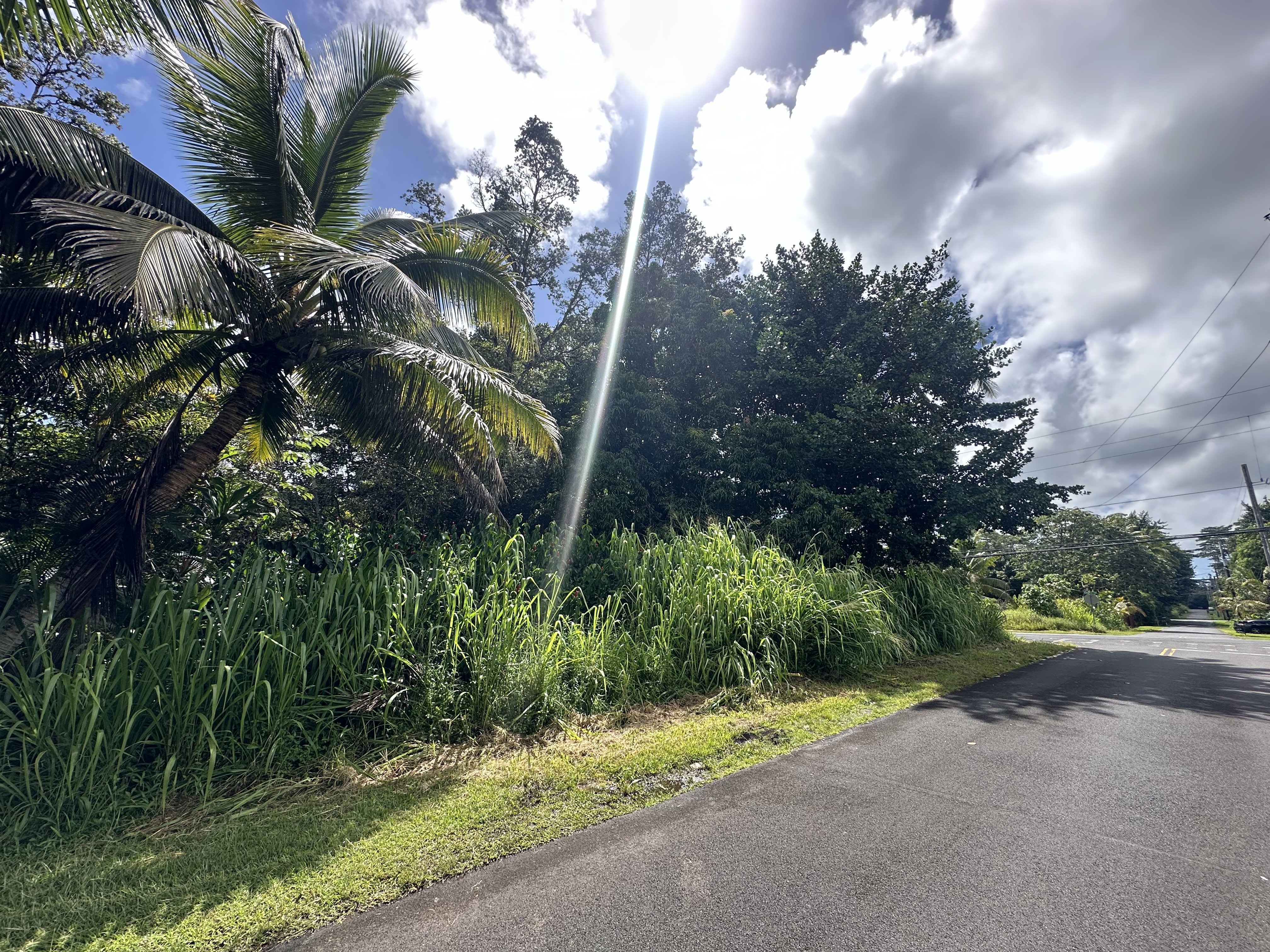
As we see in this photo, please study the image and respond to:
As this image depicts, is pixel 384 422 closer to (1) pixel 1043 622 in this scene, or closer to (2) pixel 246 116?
(2) pixel 246 116

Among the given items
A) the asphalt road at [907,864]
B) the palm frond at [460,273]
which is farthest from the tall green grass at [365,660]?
the palm frond at [460,273]

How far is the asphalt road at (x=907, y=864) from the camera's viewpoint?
6.37 ft

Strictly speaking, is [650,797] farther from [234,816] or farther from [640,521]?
[640,521]

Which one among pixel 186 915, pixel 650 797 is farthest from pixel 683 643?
pixel 186 915

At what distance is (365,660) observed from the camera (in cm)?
409

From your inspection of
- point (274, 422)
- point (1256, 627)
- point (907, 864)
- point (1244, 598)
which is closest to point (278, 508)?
point (274, 422)

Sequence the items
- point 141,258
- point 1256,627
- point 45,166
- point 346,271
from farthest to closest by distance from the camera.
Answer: point 1256,627 → point 346,271 → point 45,166 → point 141,258

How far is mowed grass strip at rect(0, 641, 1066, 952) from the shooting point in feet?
6.45

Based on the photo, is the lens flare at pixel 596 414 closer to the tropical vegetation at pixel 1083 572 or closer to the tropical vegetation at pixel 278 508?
the tropical vegetation at pixel 278 508

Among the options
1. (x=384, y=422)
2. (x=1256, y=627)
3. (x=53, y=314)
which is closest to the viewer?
(x=53, y=314)

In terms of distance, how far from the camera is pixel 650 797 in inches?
122

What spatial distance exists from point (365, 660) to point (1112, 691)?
27.1 ft

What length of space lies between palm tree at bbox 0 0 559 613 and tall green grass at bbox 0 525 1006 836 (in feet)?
3.06

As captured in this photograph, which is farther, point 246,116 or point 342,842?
point 246,116
